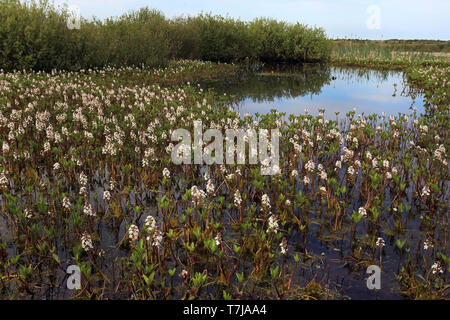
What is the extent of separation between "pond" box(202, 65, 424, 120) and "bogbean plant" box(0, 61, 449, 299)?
267 inches

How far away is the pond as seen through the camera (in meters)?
17.2

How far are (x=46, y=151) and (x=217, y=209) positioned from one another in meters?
4.61

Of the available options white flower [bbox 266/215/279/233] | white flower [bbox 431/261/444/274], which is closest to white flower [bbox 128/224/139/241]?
white flower [bbox 266/215/279/233]

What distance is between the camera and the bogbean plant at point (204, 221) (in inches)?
187

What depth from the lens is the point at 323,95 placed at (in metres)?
21.4

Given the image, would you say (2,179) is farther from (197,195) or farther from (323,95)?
(323,95)

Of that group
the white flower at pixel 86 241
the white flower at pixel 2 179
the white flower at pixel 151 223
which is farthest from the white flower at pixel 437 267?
the white flower at pixel 2 179

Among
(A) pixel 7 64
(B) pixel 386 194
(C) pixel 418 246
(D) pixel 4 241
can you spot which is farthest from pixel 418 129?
(A) pixel 7 64

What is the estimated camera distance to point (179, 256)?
5391mm

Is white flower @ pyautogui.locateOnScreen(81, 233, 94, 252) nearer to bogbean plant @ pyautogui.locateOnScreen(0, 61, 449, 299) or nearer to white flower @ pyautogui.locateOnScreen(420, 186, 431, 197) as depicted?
bogbean plant @ pyautogui.locateOnScreen(0, 61, 449, 299)

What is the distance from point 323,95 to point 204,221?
17079mm

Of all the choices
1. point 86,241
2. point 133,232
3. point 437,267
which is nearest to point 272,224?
point 133,232

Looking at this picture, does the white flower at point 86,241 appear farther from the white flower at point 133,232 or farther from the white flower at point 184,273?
the white flower at point 184,273
